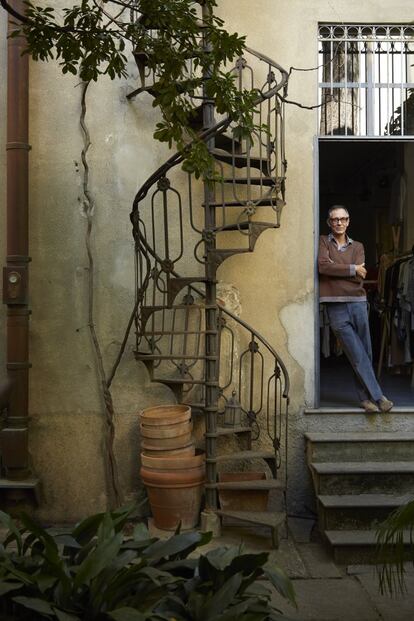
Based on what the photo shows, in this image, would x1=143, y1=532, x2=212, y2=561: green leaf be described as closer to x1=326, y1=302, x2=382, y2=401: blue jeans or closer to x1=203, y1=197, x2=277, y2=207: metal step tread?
x1=203, y1=197, x2=277, y2=207: metal step tread

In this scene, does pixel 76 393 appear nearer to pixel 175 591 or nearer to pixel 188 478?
pixel 188 478

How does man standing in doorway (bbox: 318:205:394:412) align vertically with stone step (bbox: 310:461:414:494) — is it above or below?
above

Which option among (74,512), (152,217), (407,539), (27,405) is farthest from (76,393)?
(407,539)

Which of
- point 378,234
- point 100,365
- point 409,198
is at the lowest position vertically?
point 100,365

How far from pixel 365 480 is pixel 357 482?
0.21 ft

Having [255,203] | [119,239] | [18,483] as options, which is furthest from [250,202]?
[18,483]

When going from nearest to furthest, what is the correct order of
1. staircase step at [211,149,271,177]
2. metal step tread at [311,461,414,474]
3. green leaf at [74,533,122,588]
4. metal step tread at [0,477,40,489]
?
green leaf at [74,533,122,588] < metal step tread at [311,461,414,474] < staircase step at [211,149,271,177] < metal step tread at [0,477,40,489]

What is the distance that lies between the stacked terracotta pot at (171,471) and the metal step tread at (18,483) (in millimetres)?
954

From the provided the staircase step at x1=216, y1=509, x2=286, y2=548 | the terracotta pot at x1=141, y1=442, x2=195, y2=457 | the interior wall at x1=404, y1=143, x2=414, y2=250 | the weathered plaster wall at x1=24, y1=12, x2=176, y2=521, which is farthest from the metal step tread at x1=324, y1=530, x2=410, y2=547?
the interior wall at x1=404, y1=143, x2=414, y2=250

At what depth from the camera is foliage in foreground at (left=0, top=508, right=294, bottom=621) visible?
3.16m

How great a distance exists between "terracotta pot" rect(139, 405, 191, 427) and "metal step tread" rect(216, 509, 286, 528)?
2.53 feet

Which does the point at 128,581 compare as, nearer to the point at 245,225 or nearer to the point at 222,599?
the point at 222,599

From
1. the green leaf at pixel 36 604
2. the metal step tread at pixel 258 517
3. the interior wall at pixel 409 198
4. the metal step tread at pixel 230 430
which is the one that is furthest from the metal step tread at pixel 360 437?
the interior wall at pixel 409 198

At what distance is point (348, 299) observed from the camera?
6.48 metres
